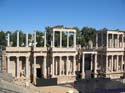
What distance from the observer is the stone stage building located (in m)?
40.2

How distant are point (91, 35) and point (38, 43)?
17.2m

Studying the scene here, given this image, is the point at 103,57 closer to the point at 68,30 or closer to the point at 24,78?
the point at 68,30

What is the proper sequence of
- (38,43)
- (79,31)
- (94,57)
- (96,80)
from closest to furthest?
(96,80) → (94,57) → (38,43) → (79,31)

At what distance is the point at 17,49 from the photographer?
39375mm

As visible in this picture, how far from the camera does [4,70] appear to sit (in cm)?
3878

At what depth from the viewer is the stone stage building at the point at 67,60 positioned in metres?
40.2

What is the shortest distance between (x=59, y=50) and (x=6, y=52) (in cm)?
869

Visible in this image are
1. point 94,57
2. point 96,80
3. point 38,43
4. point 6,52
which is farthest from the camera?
point 38,43

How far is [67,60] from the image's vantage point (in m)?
44.2

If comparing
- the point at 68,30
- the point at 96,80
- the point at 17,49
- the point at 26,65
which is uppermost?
the point at 68,30

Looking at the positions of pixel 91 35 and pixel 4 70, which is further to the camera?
pixel 91 35

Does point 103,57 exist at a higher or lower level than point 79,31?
lower

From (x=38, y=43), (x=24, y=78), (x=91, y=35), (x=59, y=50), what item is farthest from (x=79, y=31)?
(x=24, y=78)

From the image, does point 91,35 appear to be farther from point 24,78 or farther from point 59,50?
point 24,78
